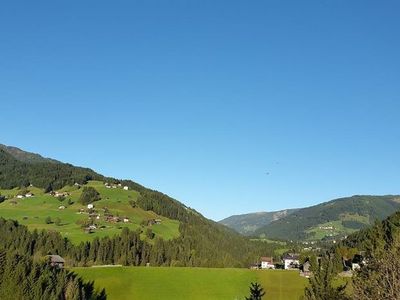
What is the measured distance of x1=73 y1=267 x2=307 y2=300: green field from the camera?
4754 inches

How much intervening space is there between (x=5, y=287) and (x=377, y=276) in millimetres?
81720

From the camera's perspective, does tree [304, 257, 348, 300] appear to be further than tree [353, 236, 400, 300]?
Yes

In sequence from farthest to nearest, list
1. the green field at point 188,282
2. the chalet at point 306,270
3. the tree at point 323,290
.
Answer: the chalet at point 306,270 → the green field at point 188,282 → the tree at point 323,290

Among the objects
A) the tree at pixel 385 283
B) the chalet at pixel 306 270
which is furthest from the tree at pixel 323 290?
the chalet at pixel 306 270

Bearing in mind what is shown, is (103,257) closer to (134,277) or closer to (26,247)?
(26,247)

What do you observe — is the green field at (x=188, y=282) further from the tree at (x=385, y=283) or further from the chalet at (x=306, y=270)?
the tree at (x=385, y=283)

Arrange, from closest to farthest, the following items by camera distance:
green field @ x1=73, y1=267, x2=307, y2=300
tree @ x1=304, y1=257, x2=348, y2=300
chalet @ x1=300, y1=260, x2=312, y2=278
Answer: tree @ x1=304, y1=257, x2=348, y2=300 → green field @ x1=73, y1=267, x2=307, y2=300 → chalet @ x1=300, y1=260, x2=312, y2=278

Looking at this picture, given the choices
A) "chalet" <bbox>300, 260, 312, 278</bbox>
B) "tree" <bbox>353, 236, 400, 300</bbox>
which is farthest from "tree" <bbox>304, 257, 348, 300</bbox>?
"chalet" <bbox>300, 260, 312, 278</bbox>

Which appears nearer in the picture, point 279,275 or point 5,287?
point 5,287

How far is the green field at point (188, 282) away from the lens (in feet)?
396

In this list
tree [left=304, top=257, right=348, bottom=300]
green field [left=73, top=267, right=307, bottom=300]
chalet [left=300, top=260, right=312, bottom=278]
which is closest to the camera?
tree [left=304, top=257, right=348, bottom=300]

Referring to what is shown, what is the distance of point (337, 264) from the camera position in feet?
471

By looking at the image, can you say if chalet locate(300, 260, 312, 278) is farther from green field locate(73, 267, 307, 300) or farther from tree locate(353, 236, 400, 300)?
tree locate(353, 236, 400, 300)

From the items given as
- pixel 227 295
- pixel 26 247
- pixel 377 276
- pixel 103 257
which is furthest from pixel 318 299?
pixel 26 247
